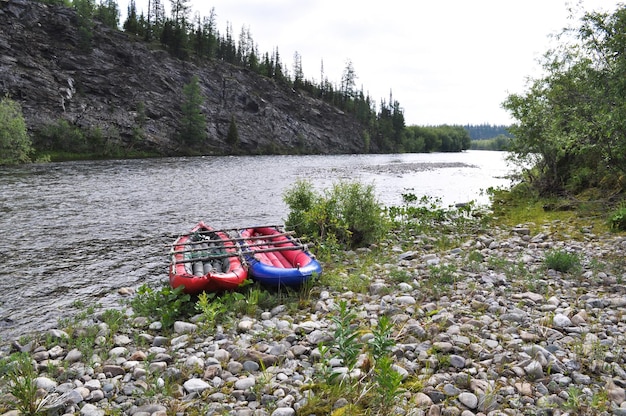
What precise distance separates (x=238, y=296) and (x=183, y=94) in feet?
290

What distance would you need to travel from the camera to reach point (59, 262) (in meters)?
11.2

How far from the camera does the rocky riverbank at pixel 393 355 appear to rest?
4.35m

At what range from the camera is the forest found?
10044 centimetres

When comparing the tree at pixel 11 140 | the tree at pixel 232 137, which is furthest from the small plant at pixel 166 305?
the tree at pixel 232 137

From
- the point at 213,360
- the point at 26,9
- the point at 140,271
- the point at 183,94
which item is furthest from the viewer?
the point at 183,94

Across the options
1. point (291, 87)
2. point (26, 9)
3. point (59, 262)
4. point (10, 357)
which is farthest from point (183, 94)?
point (10, 357)

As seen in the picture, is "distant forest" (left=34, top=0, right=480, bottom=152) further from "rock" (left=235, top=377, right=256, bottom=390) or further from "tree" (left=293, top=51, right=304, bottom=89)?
"rock" (left=235, top=377, right=256, bottom=390)

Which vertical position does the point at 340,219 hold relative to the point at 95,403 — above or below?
above

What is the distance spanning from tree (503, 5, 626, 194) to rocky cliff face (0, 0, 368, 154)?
6395 cm

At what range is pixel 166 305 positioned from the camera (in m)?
7.46

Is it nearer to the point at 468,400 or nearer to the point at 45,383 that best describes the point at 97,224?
the point at 45,383

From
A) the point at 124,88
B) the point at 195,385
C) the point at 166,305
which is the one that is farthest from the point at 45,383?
the point at 124,88

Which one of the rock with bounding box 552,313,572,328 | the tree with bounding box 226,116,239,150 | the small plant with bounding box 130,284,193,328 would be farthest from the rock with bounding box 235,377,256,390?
the tree with bounding box 226,116,239,150

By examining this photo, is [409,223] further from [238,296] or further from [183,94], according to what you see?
[183,94]
